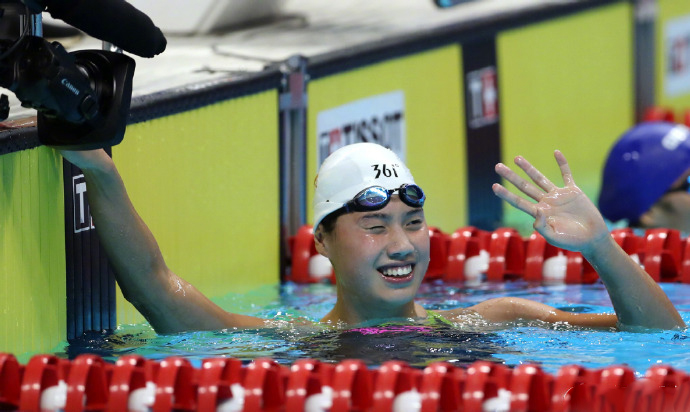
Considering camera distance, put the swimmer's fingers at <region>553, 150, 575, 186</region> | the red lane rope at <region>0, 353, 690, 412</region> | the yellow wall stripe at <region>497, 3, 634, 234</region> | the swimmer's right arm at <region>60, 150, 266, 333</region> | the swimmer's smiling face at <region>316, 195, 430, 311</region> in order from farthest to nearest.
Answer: the yellow wall stripe at <region>497, 3, 634, 234</region>, the swimmer's smiling face at <region>316, 195, 430, 311</region>, the swimmer's fingers at <region>553, 150, 575, 186</region>, the swimmer's right arm at <region>60, 150, 266, 333</region>, the red lane rope at <region>0, 353, 690, 412</region>

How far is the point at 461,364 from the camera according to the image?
10.5ft

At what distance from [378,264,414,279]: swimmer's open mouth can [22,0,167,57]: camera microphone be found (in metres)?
1.00

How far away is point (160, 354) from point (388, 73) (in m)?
3.15

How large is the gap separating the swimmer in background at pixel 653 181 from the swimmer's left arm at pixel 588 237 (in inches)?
99.7

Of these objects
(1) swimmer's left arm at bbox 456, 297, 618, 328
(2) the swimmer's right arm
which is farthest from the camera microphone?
(1) swimmer's left arm at bbox 456, 297, 618, 328

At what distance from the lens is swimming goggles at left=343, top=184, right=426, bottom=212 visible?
3541 mm

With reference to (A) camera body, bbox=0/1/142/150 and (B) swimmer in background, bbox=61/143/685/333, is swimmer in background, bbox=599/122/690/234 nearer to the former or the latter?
(B) swimmer in background, bbox=61/143/685/333

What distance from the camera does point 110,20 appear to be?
9.12 ft

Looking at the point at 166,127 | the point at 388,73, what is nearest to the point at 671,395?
the point at 166,127

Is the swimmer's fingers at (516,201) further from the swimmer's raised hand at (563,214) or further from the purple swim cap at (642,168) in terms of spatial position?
the purple swim cap at (642,168)

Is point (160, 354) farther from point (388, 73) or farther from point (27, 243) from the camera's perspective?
point (388, 73)

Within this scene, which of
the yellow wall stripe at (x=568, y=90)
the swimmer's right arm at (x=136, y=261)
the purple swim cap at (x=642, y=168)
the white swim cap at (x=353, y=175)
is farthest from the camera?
the yellow wall stripe at (x=568, y=90)

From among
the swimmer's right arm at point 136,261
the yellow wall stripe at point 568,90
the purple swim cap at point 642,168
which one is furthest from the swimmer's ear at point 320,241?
the yellow wall stripe at point 568,90

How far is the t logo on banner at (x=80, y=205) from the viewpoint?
361cm
